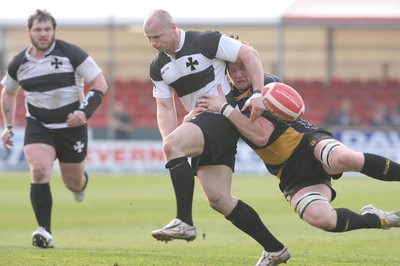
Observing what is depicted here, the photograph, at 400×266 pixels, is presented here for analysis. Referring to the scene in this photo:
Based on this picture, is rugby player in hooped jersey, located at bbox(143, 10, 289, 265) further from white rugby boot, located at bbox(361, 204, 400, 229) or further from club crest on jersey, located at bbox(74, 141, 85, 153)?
club crest on jersey, located at bbox(74, 141, 85, 153)

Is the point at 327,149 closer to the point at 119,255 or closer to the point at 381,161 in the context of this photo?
the point at 381,161

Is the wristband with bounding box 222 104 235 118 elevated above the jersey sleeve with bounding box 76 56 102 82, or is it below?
above

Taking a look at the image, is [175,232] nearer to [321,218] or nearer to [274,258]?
[274,258]

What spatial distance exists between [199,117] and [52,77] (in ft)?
10.2

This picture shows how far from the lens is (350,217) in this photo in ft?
27.1

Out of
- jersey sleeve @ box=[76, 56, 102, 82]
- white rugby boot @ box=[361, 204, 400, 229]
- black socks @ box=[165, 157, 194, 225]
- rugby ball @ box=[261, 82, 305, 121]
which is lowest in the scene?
white rugby boot @ box=[361, 204, 400, 229]

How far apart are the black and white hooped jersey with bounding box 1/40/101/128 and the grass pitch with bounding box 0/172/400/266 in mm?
1551

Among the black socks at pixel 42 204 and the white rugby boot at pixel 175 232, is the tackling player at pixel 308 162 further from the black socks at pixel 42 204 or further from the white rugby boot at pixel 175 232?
the black socks at pixel 42 204

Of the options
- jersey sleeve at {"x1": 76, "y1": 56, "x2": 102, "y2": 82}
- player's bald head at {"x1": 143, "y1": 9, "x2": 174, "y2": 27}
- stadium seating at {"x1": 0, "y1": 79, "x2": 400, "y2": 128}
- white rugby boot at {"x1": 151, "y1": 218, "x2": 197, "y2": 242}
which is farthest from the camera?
stadium seating at {"x1": 0, "y1": 79, "x2": 400, "y2": 128}

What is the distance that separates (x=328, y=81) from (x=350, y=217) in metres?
24.3

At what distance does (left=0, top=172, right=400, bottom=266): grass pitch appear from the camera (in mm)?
9227

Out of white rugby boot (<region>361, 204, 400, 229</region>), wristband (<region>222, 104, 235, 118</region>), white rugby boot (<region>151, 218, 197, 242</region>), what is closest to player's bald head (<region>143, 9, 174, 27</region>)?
wristband (<region>222, 104, 235, 118</region>)

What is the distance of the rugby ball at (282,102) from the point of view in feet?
26.6

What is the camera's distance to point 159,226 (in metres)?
13.8
